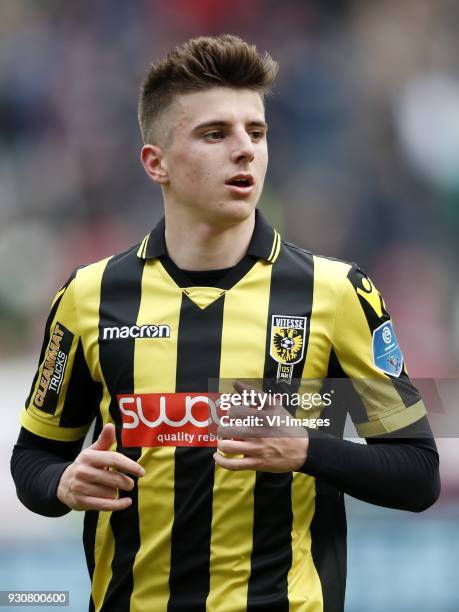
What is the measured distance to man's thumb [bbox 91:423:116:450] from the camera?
2.33m

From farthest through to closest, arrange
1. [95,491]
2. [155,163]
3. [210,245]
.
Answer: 1. [155,163]
2. [210,245]
3. [95,491]

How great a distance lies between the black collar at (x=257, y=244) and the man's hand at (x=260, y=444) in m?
0.47

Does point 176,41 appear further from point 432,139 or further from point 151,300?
point 151,300

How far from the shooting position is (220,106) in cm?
262

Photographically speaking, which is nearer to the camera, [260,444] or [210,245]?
[260,444]

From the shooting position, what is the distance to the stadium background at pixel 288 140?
687 cm

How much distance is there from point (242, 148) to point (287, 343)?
1.60 feet

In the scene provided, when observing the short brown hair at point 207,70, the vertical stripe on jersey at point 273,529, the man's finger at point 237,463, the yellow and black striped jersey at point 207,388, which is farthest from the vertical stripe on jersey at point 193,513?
A: the short brown hair at point 207,70

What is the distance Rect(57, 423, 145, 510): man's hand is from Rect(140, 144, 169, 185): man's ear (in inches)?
29.4

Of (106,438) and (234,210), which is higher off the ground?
(234,210)

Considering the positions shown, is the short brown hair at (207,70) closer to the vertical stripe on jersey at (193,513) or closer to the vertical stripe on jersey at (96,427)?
the vertical stripe on jersey at (96,427)

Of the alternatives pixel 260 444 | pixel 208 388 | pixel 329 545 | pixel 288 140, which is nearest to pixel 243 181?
pixel 208 388

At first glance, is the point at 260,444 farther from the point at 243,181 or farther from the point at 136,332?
the point at 243,181

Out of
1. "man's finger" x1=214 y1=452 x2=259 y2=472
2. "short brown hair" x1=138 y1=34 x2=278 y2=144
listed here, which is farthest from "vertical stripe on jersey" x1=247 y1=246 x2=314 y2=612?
"short brown hair" x1=138 y1=34 x2=278 y2=144
